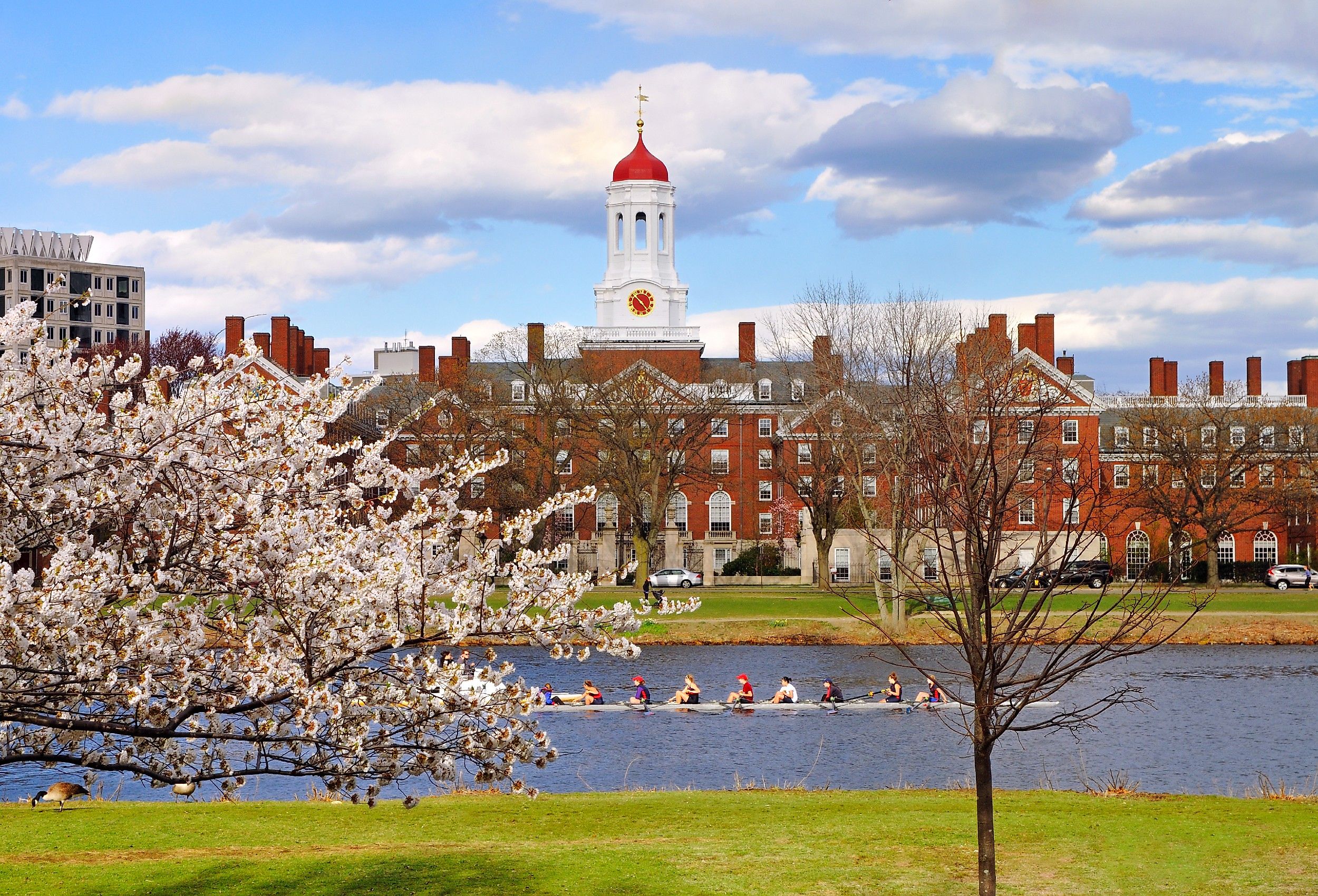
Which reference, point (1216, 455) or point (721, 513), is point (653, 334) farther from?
point (1216, 455)

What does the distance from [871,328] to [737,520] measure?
Answer: 1279 inches

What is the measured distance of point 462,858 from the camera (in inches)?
628

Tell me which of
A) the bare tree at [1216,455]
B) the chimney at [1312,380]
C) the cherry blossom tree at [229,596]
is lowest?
the cherry blossom tree at [229,596]

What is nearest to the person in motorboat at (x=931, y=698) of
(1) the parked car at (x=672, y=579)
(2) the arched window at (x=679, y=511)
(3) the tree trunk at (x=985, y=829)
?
(3) the tree trunk at (x=985, y=829)

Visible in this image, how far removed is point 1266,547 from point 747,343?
3505cm

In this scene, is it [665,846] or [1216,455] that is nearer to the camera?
[665,846]

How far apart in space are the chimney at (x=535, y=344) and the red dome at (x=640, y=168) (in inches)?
581

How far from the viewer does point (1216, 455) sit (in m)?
72.5

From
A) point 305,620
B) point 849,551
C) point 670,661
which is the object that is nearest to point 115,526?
point 305,620

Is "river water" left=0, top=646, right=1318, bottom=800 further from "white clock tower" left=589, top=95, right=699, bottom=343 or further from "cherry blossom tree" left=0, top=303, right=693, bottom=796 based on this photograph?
"white clock tower" left=589, top=95, right=699, bottom=343

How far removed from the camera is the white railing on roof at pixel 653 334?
90625 millimetres

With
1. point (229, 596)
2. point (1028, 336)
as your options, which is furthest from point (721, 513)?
point (229, 596)

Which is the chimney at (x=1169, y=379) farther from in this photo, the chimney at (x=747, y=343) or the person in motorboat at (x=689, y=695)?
the person in motorboat at (x=689, y=695)

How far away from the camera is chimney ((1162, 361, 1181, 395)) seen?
92625 millimetres
